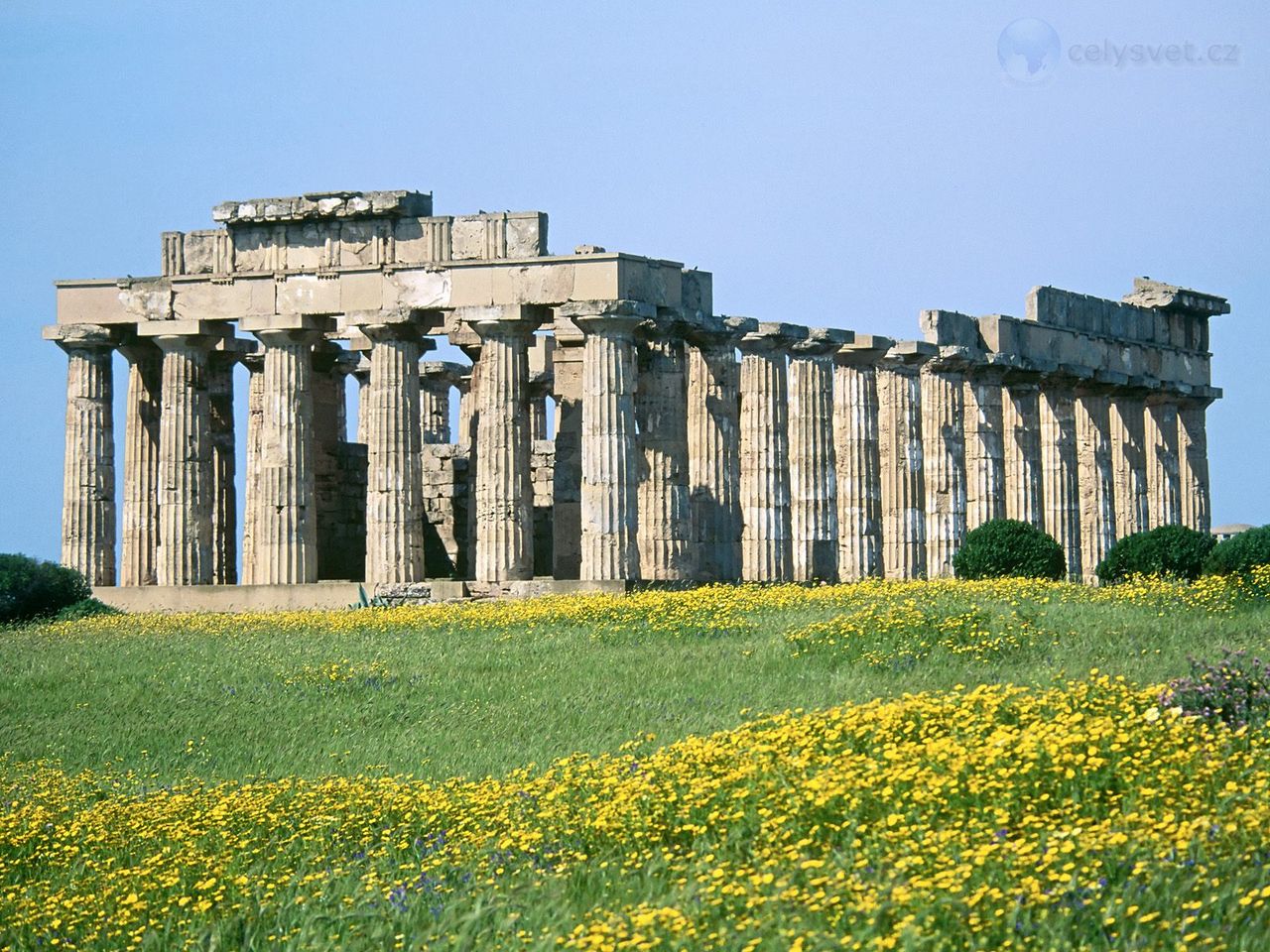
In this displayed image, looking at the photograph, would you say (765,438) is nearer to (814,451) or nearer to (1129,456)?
(814,451)

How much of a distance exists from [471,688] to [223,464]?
2291 cm

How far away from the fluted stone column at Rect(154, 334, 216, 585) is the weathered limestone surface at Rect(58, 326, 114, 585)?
4.65 feet

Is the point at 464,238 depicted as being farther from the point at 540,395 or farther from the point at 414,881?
the point at 414,881

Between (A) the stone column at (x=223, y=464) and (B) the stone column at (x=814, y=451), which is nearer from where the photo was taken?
(A) the stone column at (x=223, y=464)

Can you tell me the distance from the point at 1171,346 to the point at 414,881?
4808 centimetres

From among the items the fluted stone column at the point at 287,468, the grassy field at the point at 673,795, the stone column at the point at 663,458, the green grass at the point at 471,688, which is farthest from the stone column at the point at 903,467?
the grassy field at the point at 673,795

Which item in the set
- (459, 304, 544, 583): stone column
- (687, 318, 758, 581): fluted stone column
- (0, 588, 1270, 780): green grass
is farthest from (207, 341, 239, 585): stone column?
(0, 588, 1270, 780): green grass

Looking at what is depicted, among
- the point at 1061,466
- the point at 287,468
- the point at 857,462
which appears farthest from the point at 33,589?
the point at 1061,466

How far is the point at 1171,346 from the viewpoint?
6000 centimetres

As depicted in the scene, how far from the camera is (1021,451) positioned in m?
53.5

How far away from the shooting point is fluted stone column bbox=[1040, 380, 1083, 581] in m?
54.8

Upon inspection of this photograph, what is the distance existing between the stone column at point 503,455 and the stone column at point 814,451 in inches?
284

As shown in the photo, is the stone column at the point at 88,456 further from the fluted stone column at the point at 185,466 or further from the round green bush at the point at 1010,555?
the round green bush at the point at 1010,555

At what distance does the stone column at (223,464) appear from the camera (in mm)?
46375
